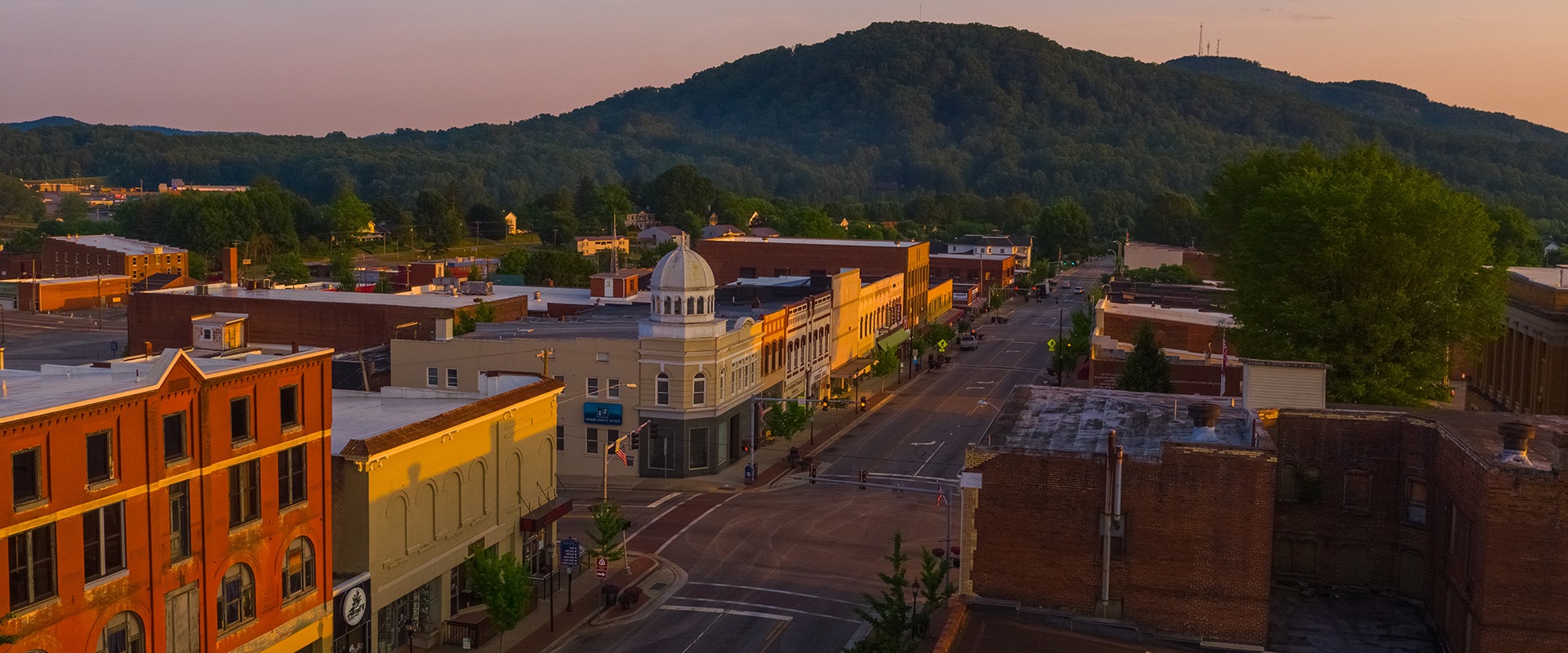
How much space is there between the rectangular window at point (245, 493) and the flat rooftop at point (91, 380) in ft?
7.73

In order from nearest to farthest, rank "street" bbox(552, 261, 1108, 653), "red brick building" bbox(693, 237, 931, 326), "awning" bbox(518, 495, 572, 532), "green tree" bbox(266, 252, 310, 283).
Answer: "street" bbox(552, 261, 1108, 653) → "awning" bbox(518, 495, 572, 532) → "red brick building" bbox(693, 237, 931, 326) → "green tree" bbox(266, 252, 310, 283)

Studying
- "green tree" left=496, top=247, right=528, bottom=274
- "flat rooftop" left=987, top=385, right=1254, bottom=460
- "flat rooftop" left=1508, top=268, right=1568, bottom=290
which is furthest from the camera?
"green tree" left=496, top=247, right=528, bottom=274

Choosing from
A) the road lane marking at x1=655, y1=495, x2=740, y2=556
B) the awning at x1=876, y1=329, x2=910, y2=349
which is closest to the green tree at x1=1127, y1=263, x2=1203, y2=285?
the awning at x1=876, y1=329, x2=910, y2=349

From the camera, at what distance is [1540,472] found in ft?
90.9

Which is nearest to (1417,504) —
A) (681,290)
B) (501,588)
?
(501,588)

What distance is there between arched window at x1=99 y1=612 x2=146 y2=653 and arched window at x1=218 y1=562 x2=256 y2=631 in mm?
2359

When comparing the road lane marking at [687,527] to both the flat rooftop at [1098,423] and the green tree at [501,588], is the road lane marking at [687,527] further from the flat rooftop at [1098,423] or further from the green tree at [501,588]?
the flat rooftop at [1098,423]

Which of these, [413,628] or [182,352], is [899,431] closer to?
[413,628]

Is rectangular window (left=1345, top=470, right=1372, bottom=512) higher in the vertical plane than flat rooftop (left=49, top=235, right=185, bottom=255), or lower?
lower

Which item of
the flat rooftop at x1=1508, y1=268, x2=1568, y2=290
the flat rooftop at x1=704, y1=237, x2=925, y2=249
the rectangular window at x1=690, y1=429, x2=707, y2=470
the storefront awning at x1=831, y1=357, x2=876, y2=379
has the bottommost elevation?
the rectangular window at x1=690, y1=429, x2=707, y2=470

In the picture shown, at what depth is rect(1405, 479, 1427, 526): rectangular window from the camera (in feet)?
113

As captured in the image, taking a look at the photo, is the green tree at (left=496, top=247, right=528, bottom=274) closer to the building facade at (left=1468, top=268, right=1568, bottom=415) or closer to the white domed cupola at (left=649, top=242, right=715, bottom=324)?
the white domed cupola at (left=649, top=242, right=715, bottom=324)

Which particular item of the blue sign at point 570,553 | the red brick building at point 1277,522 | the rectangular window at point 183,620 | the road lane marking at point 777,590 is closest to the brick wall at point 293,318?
the road lane marking at point 777,590

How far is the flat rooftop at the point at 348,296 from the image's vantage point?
81875mm
